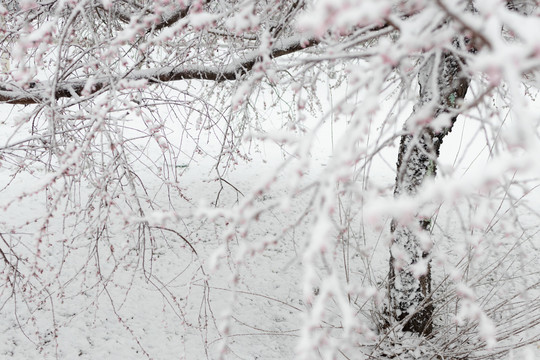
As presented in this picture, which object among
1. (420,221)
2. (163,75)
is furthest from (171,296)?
(420,221)

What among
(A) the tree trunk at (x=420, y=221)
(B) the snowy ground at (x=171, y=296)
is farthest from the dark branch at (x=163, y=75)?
(A) the tree trunk at (x=420, y=221)

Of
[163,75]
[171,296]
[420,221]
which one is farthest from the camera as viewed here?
[171,296]

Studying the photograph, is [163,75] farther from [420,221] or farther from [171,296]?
[420,221]

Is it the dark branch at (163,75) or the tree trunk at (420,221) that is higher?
the dark branch at (163,75)

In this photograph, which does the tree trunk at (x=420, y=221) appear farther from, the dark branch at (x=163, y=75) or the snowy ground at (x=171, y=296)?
the dark branch at (x=163, y=75)

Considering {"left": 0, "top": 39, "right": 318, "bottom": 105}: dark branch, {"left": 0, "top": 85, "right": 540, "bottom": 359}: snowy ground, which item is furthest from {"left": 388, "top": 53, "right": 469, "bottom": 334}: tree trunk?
{"left": 0, "top": 39, "right": 318, "bottom": 105}: dark branch

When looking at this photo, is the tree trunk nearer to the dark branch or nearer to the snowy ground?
the snowy ground

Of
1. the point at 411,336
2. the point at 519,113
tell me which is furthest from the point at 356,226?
the point at 519,113

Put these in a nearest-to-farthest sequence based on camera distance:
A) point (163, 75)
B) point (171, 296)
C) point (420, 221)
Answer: point (163, 75), point (420, 221), point (171, 296)

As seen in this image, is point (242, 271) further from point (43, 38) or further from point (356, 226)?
point (43, 38)

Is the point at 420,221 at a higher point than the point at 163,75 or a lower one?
lower

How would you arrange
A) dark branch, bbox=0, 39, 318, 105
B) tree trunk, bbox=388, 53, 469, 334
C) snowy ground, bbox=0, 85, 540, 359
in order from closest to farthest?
1. dark branch, bbox=0, 39, 318, 105
2. tree trunk, bbox=388, 53, 469, 334
3. snowy ground, bbox=0, 85, 540, 359

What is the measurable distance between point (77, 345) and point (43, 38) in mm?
3203

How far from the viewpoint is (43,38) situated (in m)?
1.69
